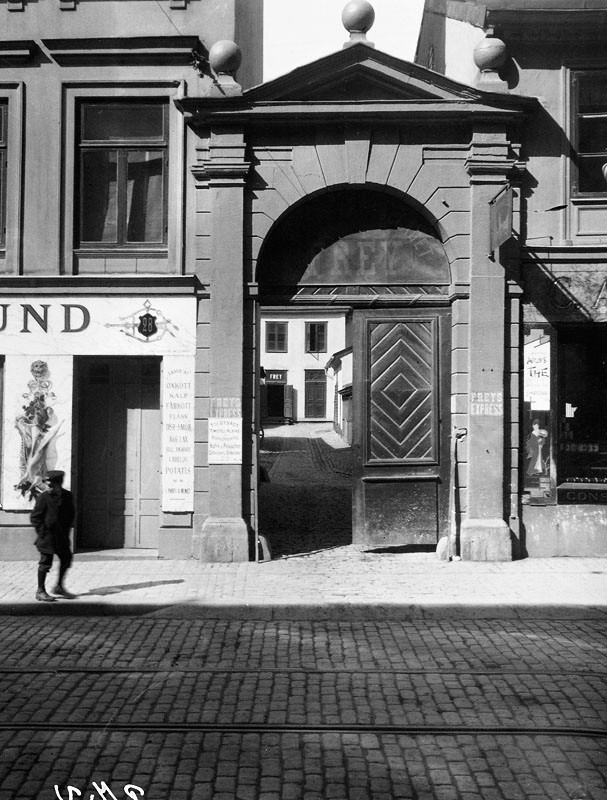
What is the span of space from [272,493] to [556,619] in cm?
1160

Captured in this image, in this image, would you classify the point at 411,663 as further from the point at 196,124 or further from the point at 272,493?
the point at 272,493

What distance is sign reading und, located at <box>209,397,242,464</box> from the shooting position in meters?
11.5

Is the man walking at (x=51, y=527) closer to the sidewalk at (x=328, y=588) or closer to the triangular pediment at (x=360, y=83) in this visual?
the sidewalk at (x=328, y=588)

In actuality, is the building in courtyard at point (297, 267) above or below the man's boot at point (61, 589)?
above

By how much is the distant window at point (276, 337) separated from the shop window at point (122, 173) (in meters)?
45.1

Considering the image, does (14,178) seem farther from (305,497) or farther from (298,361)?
(298,361)

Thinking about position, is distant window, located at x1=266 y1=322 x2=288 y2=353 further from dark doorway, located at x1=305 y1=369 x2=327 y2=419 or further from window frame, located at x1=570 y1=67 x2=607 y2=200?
window frame, located at x1=570 y1=67 x2=607 y2=200

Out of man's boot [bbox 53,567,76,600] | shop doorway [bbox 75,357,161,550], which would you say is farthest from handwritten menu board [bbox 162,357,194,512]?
man's boot [bbox 53,567,76,600]

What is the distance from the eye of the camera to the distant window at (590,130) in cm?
1191

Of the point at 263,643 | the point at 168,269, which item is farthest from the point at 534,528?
the point at 168,269

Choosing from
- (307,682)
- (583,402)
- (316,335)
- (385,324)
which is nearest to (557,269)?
(583,402)

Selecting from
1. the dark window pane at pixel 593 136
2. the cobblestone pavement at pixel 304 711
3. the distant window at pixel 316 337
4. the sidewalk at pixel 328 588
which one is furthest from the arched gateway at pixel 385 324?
the distant window at pixel 316 337

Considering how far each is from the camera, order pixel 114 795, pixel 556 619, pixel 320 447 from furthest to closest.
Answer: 1. pixel 320 447
2. pixel 556 619
3. pixel 114 795

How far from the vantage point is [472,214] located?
460 inches
